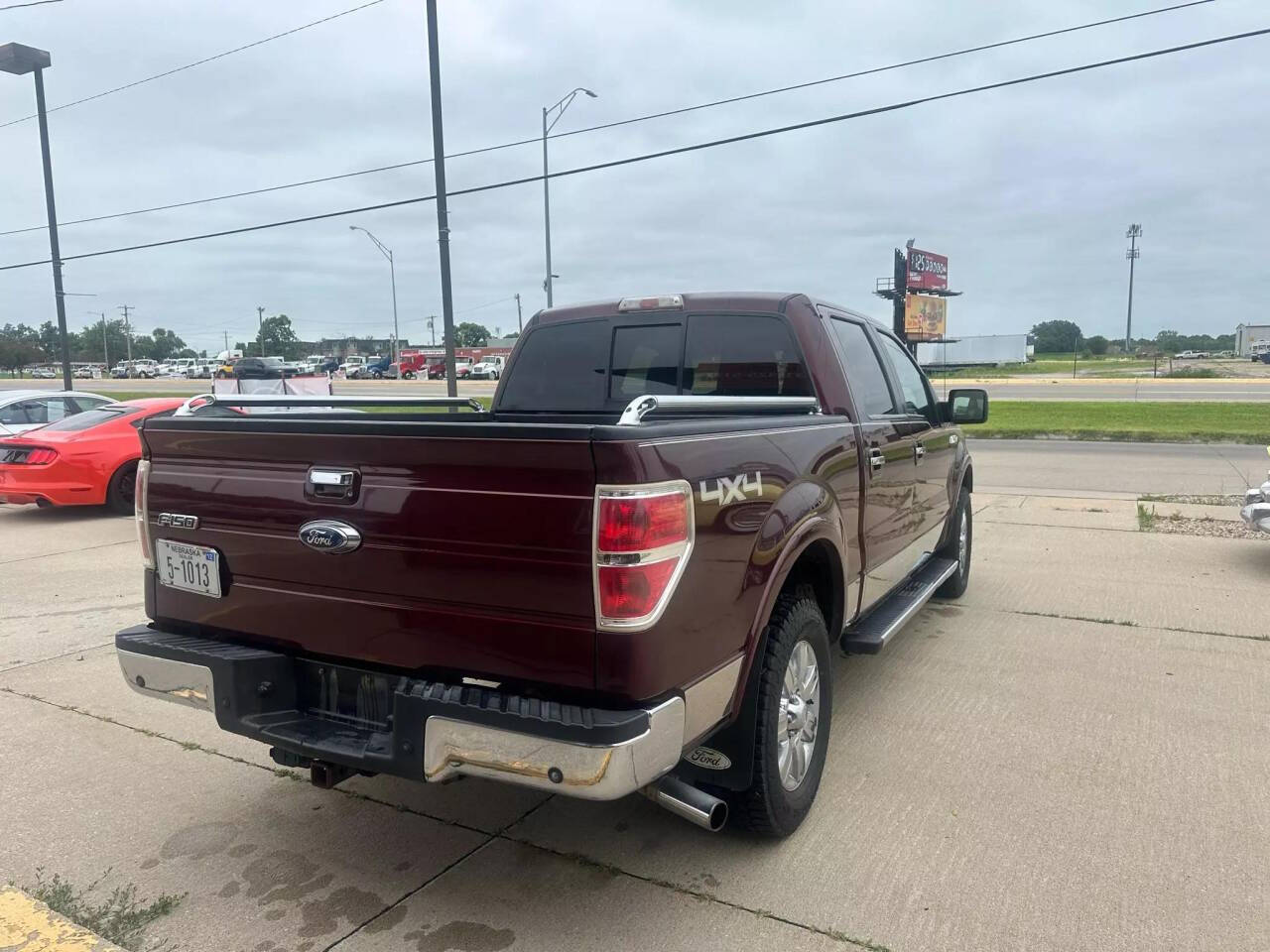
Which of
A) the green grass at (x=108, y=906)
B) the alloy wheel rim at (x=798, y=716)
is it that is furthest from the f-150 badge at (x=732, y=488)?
the green grass at (x=108, y=906)

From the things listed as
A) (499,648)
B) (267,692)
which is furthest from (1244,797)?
(267,692)

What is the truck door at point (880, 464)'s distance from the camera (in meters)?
4.11

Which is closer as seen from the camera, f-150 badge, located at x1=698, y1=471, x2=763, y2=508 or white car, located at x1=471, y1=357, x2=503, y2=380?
f-150 badge, located at x1=698, y1=471, x2=763, y2=508

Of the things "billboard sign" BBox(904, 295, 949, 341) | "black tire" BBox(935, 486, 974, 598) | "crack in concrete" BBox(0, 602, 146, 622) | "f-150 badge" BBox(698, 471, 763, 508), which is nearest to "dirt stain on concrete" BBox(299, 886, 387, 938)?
"f-150 badge" BBox(698, 471, 763, 508)

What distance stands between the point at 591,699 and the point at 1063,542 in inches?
284

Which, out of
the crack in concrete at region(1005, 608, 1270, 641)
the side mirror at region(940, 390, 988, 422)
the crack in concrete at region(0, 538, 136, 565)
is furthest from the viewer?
the crack in concrete at region(0, 538, 136, 565)

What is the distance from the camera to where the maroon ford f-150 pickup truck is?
2.41m

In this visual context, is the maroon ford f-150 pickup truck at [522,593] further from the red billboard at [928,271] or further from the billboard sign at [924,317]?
the red billboard at [928,271]

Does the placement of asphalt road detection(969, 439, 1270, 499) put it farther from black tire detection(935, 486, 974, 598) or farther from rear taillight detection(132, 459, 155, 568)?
rear taillight detection(132, 459, 155, 568)

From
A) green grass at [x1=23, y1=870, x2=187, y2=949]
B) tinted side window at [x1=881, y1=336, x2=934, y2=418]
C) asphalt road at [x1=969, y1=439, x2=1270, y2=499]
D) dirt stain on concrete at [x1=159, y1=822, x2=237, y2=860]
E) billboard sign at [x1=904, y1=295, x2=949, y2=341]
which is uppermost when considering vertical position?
billboard sign at [x1=904, y1=295, x2=949, y2=341]

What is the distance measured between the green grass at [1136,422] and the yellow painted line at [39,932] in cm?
1826

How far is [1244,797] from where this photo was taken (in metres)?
3.51

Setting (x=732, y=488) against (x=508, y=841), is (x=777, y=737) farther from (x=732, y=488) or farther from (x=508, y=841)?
(x=508, y=841)

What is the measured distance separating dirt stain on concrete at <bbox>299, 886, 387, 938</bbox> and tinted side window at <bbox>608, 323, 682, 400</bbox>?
7.78ft
